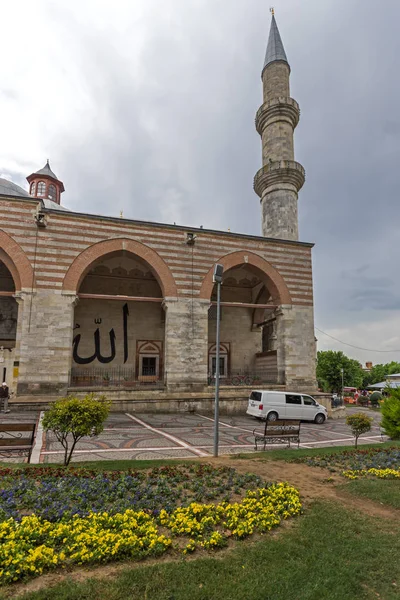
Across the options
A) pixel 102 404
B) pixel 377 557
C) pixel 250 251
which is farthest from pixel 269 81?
pixel 377 557

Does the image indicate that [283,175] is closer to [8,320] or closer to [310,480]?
[8,320]

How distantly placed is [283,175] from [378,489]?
21704mm

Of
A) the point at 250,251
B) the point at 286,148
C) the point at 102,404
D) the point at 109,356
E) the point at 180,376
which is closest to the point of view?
the point at 102,404

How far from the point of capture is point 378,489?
6.20m

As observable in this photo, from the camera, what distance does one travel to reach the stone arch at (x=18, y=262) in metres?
16.3

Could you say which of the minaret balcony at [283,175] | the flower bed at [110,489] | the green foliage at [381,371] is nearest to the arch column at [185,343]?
the flower bed at [110,489]

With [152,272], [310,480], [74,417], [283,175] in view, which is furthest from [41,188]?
[310,480]

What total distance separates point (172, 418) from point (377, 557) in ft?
40.3

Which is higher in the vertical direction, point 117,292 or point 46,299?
point 117,292

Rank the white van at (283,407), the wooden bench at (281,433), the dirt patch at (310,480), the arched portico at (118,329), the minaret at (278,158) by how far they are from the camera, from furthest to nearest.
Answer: the minaret at (278,158) → the arched portico at (118,329) → the white van at (283,407) → the wooden bench at (281,433) → the dirt patch at (310,480)

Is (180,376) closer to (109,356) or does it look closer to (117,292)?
(109,356)

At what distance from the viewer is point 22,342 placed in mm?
15914

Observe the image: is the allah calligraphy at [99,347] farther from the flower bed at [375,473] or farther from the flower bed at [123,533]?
the flower bed at [123,533]

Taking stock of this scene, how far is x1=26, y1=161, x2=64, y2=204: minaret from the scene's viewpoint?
32.8 m
